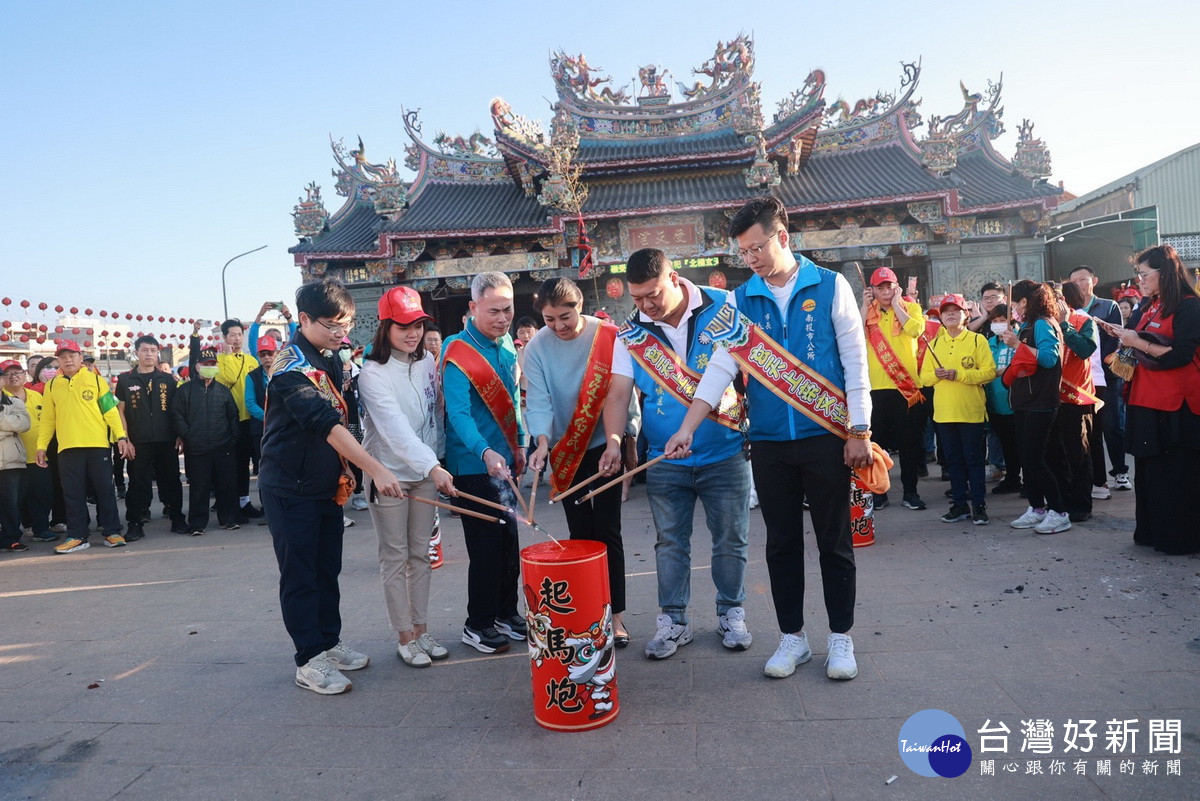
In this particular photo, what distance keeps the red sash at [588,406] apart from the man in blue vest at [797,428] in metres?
0.52

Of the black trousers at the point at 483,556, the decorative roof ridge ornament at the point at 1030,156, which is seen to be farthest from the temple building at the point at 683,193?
the black trousers at the point at 483,556

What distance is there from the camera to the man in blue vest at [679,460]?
3.31 m

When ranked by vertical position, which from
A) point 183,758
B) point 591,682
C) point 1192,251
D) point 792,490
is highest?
point 1192,251

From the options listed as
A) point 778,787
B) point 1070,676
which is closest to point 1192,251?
point 1070,676

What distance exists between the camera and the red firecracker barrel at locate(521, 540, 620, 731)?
2643mm

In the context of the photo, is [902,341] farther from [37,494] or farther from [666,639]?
[37,494]

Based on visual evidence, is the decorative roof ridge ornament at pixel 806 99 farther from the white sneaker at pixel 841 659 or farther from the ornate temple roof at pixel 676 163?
the white sneaker at pixel 841 659

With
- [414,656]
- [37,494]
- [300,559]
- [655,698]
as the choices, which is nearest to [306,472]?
[300,559]

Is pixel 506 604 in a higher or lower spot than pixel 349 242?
lower

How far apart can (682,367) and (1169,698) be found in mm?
2160

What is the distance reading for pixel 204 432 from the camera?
7031mm

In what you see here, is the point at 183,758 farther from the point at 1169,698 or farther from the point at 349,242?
the point at 349,242

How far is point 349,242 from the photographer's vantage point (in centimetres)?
1747

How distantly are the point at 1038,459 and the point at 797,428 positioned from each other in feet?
9.87
